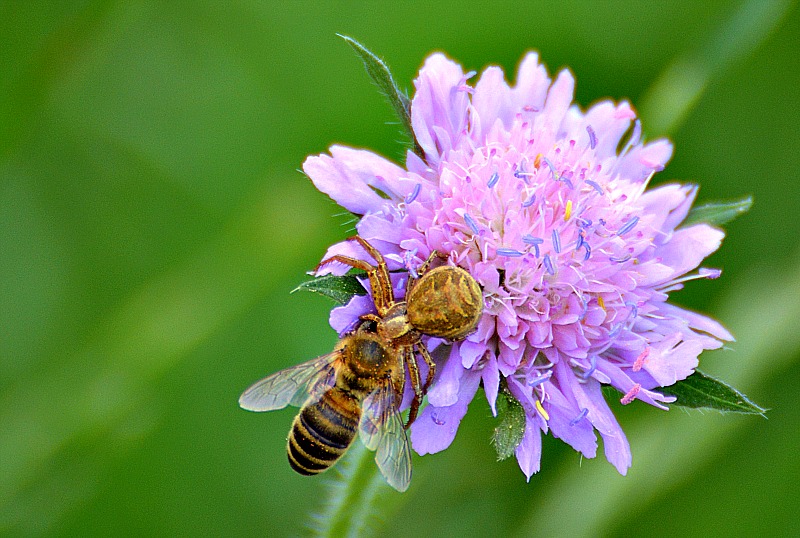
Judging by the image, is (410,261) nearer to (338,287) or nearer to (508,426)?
(338,287)

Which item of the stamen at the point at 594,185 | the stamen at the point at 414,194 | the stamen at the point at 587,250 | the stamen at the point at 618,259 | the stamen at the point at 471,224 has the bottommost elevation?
the stamen at the point at 618,259

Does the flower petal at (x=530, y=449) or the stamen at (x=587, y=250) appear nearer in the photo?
the flower petal at (x=530, y=449)

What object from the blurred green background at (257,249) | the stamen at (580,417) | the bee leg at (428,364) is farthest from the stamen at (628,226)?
the blurred green background at (257,249)

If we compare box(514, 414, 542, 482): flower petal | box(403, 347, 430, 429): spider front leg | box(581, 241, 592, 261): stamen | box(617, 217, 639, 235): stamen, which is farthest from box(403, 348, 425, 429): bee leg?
box(617, 217, 639, 235): stamen

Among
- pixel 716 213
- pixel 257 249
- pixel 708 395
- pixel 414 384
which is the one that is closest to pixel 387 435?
pixel 414 384

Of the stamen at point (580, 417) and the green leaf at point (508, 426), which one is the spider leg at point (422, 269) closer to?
the green leaf at point (508, 426)

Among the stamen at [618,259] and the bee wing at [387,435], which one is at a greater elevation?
the stamen at [618,259]
